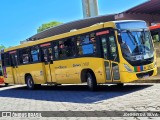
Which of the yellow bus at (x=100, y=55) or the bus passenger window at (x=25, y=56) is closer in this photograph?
the yellow bus at (x=100, y=55)

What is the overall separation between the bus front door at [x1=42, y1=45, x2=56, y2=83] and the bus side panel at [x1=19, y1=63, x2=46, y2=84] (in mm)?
507

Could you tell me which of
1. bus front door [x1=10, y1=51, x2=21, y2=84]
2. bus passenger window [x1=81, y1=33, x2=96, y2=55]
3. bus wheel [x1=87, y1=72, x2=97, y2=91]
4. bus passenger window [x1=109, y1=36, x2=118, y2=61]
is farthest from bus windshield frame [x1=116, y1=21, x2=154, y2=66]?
bus front door [x1=10, y1=51, x2=21, y2=84]

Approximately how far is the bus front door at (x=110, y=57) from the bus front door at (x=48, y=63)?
4.90 m

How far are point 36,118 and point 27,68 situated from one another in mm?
12422

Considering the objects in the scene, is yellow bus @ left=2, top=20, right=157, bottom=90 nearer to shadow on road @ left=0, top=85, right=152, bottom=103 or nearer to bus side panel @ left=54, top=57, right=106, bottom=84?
bus side panel @ left=54, top=57, right=106, bottom=84

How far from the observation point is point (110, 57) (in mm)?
14367

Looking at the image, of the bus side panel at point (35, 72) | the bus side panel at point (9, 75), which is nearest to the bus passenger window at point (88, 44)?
the bus side panel at point (35, 72)

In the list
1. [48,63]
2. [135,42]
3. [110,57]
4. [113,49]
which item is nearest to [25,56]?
[48,63]

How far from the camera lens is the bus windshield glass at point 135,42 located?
46.3ft

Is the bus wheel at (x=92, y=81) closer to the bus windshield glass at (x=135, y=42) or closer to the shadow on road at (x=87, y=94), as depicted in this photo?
the shadow on road at (x=87, y=94)

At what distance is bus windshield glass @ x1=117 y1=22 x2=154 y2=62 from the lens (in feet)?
46.3

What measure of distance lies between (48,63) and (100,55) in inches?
203

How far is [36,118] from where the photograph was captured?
996 centimetres

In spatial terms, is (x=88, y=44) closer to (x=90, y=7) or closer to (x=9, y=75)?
(x=9, y=75)
